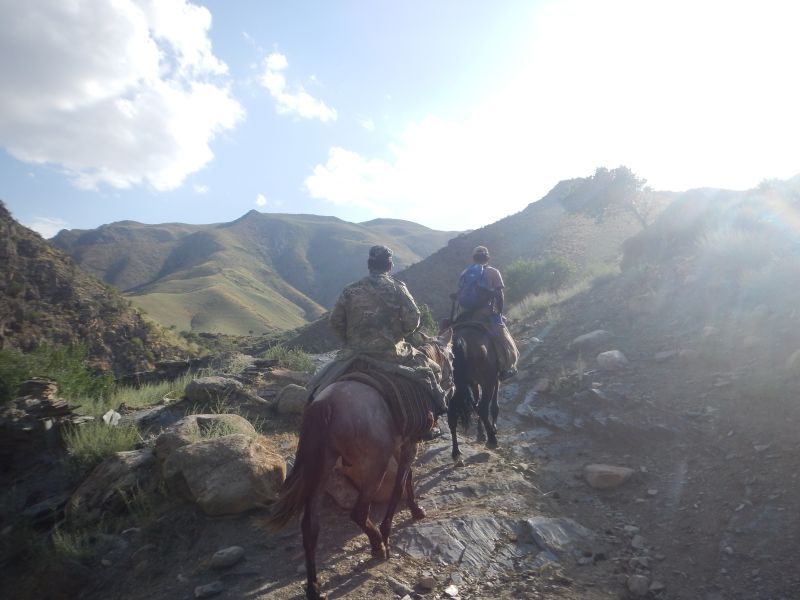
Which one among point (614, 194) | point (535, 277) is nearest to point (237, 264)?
point (614, 194)

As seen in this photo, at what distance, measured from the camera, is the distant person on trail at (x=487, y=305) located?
7.80 m

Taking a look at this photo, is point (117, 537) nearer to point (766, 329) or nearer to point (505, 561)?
point (505, 561)

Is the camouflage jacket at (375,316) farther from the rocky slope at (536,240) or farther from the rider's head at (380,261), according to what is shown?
the rocky slope at (536,240)

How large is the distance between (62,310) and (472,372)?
69.3ft

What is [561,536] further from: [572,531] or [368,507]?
[368,507]

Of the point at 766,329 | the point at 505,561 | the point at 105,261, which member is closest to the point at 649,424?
the point at 766,329

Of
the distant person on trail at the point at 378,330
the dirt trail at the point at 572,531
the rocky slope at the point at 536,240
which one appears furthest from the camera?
the rocky slope at the point at 536,240

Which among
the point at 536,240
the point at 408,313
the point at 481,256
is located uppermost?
the point at 536,240

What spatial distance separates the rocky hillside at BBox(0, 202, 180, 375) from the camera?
63.5 feet

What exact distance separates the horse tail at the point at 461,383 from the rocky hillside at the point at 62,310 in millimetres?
17598

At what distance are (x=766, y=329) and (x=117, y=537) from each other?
9514mm

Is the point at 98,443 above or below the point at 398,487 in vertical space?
above

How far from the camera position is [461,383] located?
7441 mm

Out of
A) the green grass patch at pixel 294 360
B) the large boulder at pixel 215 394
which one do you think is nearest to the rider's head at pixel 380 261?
the large boulder at pixel 215 394
